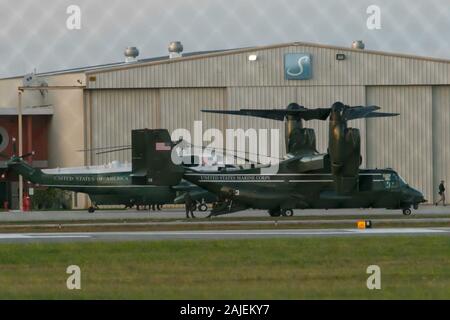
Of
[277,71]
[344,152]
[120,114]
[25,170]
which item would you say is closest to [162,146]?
[344,152]

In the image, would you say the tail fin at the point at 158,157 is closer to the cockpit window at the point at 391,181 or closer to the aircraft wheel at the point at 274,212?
the aircraft wheel at the point at 274,212

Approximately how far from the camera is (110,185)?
55125 mm

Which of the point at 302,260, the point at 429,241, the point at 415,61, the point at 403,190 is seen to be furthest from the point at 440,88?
the point at 302,260

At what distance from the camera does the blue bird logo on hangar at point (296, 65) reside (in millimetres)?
64750

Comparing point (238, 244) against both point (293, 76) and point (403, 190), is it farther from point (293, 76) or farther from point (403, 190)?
point (293, 76)

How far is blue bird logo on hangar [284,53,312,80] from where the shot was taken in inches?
2549

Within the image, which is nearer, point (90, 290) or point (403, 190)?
point (90, 290)

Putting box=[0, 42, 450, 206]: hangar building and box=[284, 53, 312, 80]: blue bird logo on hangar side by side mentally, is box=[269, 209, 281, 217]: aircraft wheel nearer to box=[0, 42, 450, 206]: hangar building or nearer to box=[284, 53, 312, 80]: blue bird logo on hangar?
box=[0, 42, 450, 206]: hangar building

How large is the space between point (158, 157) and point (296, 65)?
22681 millimetres

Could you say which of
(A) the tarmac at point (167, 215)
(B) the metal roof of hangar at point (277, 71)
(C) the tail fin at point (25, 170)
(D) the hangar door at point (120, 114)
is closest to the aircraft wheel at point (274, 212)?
(A) the tarmac at point (167, 215)

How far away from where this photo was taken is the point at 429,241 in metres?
23.2
